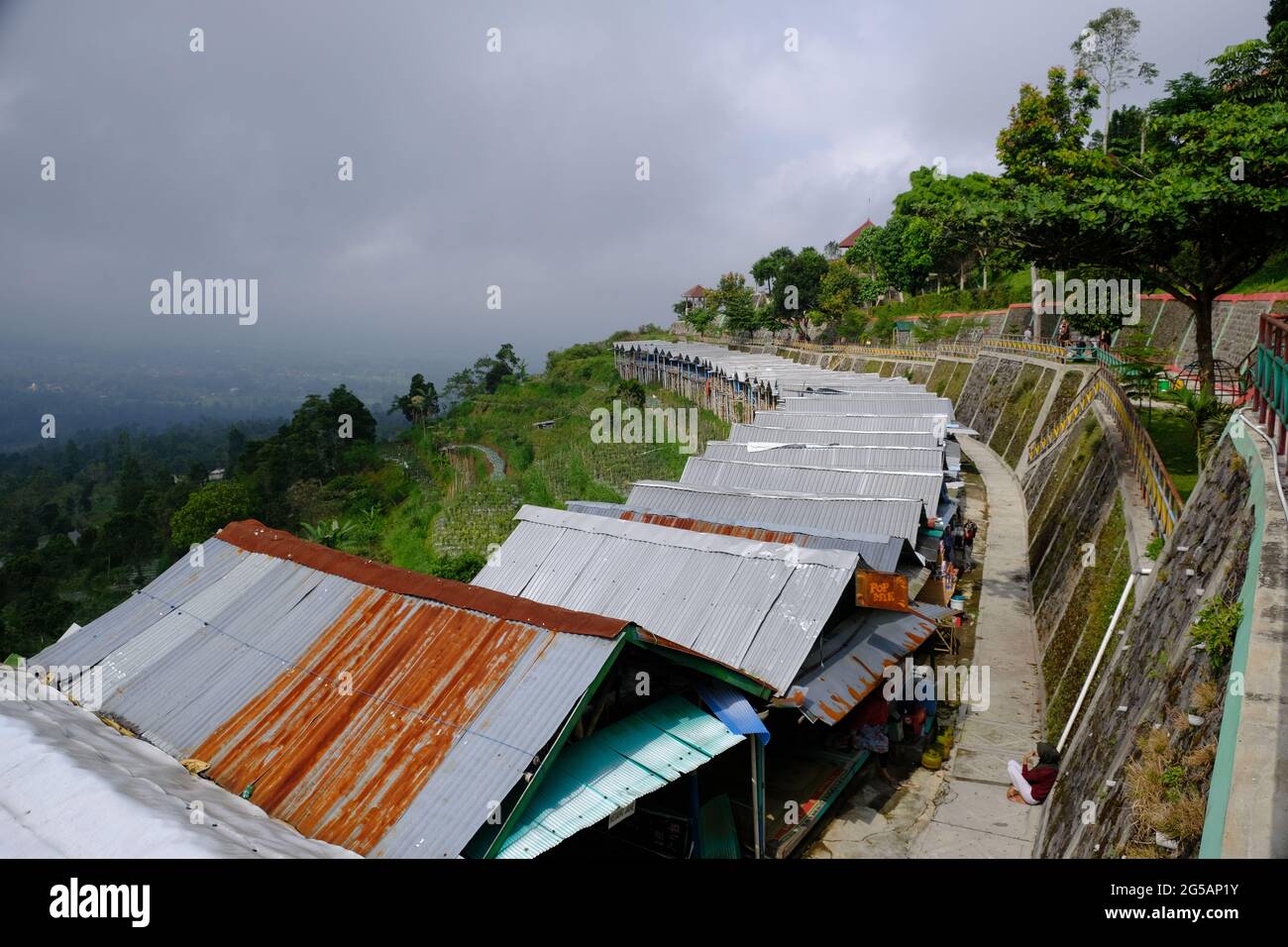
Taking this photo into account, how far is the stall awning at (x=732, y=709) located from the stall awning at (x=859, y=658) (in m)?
1.35

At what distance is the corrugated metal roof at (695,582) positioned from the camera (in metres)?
9.76

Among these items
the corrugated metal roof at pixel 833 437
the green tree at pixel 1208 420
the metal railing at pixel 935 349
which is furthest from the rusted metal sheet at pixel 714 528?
the metal railing at pixel 935 349

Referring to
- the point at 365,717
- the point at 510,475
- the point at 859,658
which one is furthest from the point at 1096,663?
the point at 510,475

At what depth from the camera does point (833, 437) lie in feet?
75.5

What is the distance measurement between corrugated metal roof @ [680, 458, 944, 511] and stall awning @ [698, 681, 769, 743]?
9491 mm

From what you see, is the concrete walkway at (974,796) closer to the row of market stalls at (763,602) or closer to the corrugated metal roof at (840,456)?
the row of market stalls at (763,602)

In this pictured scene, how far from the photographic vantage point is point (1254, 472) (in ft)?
25.9

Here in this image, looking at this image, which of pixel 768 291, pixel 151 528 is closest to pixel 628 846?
pixel 151 528

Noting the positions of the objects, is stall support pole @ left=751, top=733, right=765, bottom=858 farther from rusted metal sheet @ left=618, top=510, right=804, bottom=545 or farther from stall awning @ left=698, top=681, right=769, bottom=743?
rusted metal sheet @ left=618, top=510, right=804, bottom=545

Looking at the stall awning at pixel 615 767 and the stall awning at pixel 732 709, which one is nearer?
the stall awning at pixel 615 767

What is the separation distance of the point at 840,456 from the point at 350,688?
16.2m

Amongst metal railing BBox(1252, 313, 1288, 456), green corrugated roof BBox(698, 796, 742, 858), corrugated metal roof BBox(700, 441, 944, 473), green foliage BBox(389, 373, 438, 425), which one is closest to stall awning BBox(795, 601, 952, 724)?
green corrugated roof BBox(698, 796, 742, 858)

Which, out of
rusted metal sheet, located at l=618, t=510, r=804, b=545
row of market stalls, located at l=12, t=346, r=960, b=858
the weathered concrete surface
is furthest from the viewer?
rusted metal sheet, located at l=618, t=510, r=804, b=545

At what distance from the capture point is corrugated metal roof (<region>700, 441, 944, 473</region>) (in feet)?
66.1
